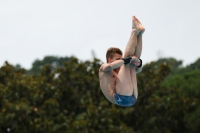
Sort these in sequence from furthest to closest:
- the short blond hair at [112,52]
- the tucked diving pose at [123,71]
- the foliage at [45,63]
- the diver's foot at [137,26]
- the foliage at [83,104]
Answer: the foliage at [45,63] < the foliage at [83,104] < the short blond hair at [112,52] < the tucked diving pose at [123,71] < the diver's foot at [137,26]

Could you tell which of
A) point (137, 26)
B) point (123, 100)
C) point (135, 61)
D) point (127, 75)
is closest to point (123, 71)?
point (127, 75)

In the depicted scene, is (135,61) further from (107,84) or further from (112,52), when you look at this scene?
(107,84)

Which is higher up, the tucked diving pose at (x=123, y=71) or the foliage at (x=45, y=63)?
the foliage at (x=45, y=63)

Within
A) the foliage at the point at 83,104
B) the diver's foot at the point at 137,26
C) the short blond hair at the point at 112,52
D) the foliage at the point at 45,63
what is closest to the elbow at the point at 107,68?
the short blond hair at the point at 112,52

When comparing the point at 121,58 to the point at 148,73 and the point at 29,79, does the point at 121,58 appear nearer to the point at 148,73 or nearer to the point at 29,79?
the point at 29,79

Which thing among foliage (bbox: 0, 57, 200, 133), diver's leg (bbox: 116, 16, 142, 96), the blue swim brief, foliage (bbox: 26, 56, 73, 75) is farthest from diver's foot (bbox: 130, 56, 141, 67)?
foliage (bbox: 26, 56, 73, 75)

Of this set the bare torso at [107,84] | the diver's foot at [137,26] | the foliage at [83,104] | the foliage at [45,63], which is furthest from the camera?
the foliage at [45,63]

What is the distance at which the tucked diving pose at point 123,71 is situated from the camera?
892cm

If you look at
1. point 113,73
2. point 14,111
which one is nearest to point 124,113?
point 14,111

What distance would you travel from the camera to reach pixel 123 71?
30.0 ft

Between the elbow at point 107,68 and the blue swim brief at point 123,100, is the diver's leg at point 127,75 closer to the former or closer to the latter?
the blue swim brief at point 123,100

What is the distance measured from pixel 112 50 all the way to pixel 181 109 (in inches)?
713

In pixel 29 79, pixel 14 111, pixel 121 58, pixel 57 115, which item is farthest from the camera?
pixel 29 79

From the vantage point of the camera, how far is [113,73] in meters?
9.25
